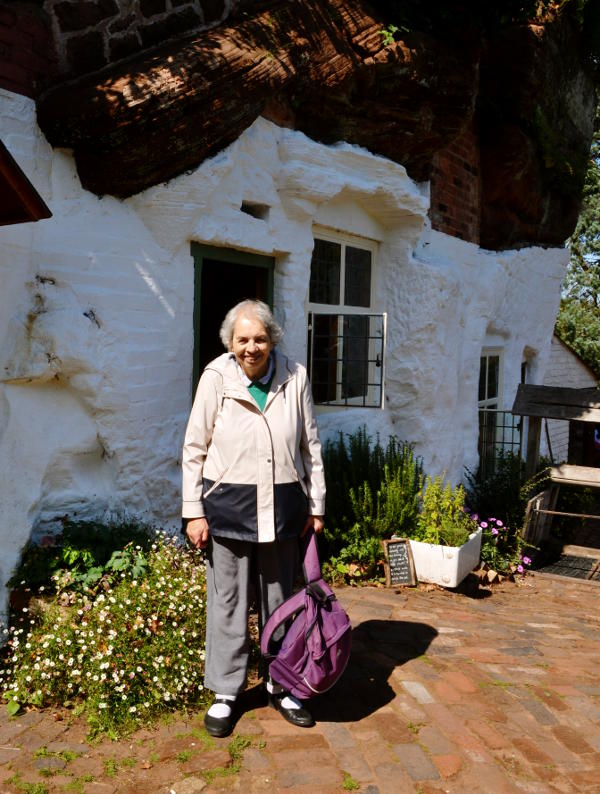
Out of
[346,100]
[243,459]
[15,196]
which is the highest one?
[346,100]

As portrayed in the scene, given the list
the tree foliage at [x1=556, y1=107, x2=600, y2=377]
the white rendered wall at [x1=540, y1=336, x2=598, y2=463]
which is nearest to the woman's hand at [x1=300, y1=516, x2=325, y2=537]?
the white rendered wall at [x1=540, y1=336, x2=598, y2=463]

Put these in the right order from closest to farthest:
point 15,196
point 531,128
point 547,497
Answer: point 15,196, point 547,497, point 531,128

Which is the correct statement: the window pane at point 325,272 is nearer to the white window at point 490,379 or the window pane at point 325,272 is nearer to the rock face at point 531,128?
the rock face at point 531,128

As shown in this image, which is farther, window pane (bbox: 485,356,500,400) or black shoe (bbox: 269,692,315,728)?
window pane (bbox: 485,356,500,400)

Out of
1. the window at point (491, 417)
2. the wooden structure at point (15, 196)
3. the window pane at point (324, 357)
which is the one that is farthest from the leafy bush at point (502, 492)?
the wooden structure at point (15, 196)

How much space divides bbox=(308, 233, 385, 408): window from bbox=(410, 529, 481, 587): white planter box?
1131mm

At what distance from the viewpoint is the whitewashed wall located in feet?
12.7

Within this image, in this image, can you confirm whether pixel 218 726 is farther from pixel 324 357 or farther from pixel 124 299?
pixel 324 357

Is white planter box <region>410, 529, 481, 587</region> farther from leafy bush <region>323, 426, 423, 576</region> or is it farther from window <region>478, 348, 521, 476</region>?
window <region>478, 348, 521, 476</region>

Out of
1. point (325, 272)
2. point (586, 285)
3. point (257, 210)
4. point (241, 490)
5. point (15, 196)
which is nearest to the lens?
point (15, 196)

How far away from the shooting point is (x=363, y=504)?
5523 millimetres

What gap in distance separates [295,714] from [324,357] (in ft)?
10.6

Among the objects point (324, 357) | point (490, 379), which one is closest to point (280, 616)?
point (324, 357)

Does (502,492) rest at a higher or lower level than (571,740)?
higher
